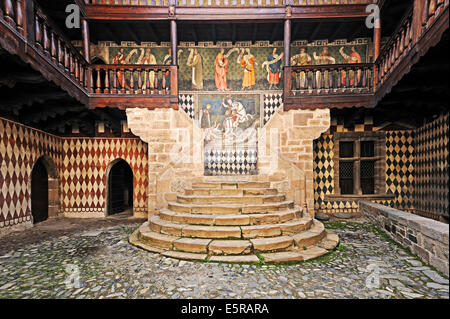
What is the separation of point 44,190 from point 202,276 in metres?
7.39

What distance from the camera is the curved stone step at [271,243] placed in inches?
144

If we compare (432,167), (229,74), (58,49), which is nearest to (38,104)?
(58,49)

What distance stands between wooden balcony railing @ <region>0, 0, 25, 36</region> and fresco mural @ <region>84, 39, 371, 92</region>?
489 cm

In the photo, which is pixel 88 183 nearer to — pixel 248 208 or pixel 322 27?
pixel 248 208

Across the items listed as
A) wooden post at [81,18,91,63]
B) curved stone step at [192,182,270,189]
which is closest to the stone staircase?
curved stone step at [192,182,270,189]

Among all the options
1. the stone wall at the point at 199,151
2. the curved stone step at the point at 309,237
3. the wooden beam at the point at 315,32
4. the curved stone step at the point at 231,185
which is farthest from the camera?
the wooden beam at the point at 315,32

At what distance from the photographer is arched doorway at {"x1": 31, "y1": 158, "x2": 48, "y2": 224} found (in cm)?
674

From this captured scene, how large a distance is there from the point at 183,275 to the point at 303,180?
4.15 meters

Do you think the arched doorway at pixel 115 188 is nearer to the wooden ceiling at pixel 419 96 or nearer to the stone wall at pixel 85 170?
the stone wall at pixel 85 170

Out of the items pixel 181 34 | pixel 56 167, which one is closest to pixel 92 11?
pixel 181 34

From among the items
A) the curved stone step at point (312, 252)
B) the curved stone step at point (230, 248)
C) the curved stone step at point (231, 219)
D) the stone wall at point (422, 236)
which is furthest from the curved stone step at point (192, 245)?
the stone wall at point (422, 236)

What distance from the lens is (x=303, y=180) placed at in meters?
5.88

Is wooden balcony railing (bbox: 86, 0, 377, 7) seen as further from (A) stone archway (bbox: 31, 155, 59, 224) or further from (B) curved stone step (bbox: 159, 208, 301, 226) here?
(B) curved stone step (bbox: 159, 208, 301, 226)

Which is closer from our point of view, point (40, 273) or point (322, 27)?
point (40, 273)
